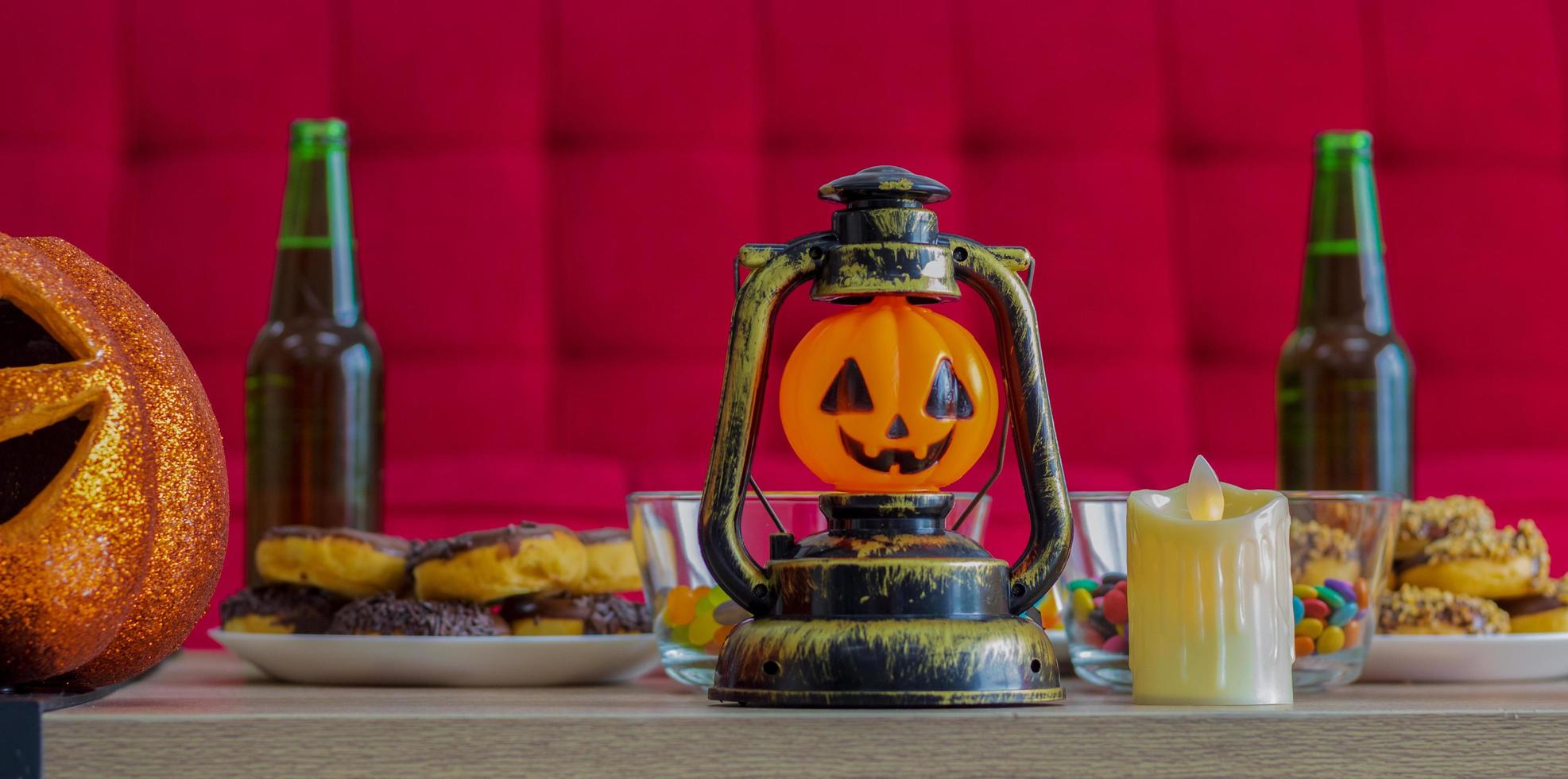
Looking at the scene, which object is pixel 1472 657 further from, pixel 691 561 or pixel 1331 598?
pixel 691 561

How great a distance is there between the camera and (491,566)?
716 mm

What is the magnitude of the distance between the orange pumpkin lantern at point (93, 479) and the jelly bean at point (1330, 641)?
456mm

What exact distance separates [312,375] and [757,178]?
2.82ft

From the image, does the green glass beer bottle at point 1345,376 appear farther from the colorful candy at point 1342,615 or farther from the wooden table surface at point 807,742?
the wooden table surface at point 807,742

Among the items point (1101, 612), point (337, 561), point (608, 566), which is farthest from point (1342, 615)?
point (337, 561)

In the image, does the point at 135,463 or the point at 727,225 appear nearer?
the point at 135,463

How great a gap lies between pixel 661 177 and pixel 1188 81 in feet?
2.11

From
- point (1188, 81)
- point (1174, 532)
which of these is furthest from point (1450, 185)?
point (1174, 532)

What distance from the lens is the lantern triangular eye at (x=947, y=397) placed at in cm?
54

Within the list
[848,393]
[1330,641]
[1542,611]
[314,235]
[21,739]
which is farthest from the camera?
[314,235]

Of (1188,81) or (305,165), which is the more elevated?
(1188,81)

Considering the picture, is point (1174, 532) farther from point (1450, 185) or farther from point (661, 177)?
point (1450, 185)

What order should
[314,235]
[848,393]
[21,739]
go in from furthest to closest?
1. [314,235]
2. [848,393]
3. [21,739]

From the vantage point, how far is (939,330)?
0.55m
